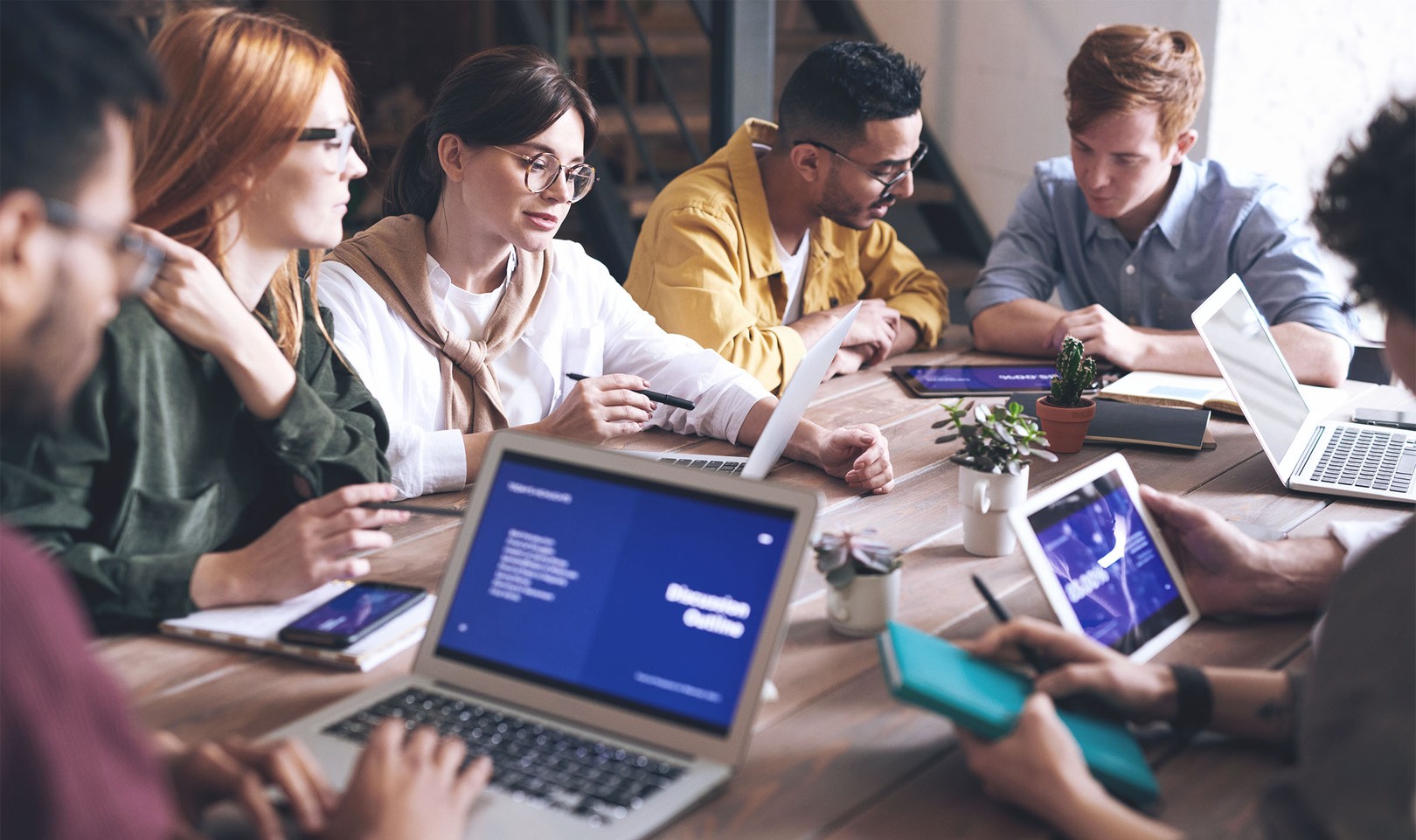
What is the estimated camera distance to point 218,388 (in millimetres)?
1466

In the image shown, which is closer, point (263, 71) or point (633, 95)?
point (263, 71)

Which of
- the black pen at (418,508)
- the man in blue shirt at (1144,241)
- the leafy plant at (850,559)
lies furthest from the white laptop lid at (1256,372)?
the black pen at (418,508)

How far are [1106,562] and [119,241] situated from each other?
100 cm

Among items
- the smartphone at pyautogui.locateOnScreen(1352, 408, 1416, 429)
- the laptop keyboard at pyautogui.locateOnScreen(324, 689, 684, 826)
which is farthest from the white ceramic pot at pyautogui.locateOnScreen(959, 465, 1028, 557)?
the smartphone at pyautogui.locateOnScreen(1352, 408, 1416, 429)

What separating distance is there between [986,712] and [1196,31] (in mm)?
3097

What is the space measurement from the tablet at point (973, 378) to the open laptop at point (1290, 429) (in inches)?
15.2

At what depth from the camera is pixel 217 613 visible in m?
1.33

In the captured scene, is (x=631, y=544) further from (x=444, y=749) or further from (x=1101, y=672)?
(x=1101, y=672)

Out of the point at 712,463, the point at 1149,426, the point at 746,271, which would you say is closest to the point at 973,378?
the point at 1149,426

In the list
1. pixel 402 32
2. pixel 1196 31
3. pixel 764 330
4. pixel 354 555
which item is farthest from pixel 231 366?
pixel 402 32

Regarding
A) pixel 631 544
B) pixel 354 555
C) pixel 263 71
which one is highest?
pixel 263 71

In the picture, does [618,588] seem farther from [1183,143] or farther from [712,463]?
[1183,143]

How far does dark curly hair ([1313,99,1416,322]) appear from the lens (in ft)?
3.54

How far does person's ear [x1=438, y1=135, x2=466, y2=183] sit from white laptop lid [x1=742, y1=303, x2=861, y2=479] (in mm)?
751
